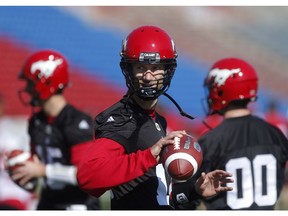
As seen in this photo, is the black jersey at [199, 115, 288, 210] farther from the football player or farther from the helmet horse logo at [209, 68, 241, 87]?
the football player

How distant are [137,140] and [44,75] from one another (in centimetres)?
300

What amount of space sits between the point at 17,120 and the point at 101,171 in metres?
8.45

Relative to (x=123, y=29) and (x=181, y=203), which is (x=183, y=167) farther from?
(x=123, y=29)

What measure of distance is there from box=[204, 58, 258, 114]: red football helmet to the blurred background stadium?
6.61 meters

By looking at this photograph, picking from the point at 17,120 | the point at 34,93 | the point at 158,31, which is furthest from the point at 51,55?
the point at 17,120

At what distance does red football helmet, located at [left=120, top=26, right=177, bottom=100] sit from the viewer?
312 centimetres

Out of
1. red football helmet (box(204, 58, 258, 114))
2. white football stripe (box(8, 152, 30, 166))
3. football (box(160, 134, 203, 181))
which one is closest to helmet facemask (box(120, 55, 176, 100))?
football (box(160, 134, 203, 181))

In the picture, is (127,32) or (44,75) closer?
(44,75)

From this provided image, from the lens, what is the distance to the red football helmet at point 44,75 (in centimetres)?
584

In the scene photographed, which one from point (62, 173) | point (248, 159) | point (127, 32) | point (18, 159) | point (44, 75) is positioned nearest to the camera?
point (248, 159)

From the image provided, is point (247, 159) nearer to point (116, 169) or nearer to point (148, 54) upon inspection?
point (148, 54)

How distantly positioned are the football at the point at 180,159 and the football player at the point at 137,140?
2.1 inches

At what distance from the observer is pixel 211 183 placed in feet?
10.3

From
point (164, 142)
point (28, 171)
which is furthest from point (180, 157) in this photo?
point (28, 171)
